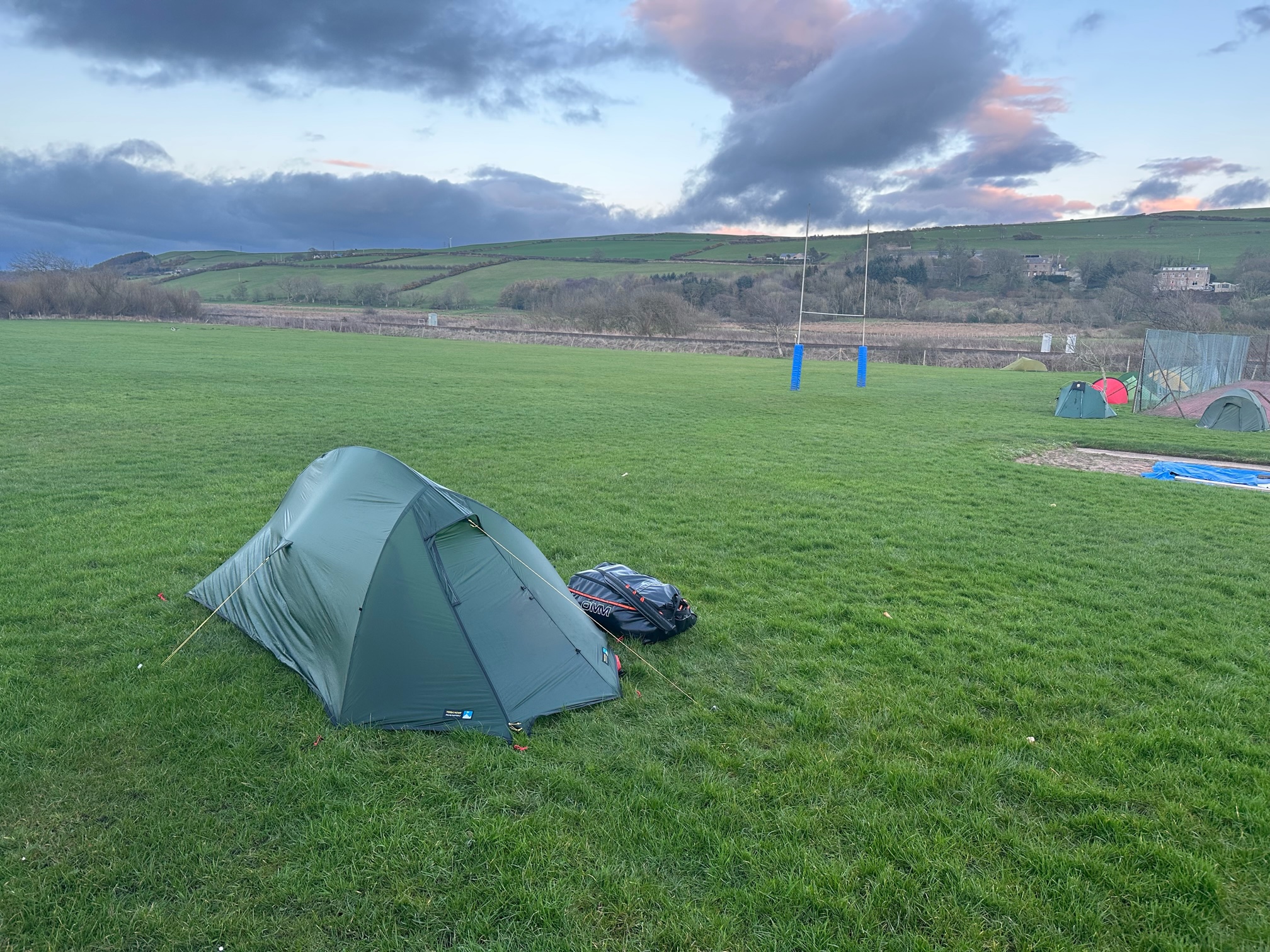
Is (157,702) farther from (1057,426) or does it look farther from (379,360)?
(379,360)

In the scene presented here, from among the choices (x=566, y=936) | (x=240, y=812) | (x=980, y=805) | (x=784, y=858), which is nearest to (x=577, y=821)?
(x=566, y=936)

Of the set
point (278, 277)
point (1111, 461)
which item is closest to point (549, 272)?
point (278, 277)

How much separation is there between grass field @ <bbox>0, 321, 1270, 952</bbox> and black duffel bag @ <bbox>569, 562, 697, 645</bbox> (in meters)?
0.28

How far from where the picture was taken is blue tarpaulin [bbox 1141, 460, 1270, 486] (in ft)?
41.3

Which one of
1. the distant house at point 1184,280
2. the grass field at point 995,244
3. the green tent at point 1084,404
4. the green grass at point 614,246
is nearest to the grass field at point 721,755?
the green tent at point 1084,404

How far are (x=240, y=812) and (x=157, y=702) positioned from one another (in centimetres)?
152

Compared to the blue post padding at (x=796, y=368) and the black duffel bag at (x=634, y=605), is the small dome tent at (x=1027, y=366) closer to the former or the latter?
the blue post padding at (x=796, y=368)

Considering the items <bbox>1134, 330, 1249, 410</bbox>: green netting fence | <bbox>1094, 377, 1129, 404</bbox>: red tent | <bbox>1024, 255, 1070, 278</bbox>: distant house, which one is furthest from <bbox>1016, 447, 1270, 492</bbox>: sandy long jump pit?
<bbox>1024, 255, 1070, 278</bbox>: distant house

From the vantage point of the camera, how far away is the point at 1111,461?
1445cm

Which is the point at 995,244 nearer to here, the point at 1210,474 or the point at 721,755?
the point at 1210,474

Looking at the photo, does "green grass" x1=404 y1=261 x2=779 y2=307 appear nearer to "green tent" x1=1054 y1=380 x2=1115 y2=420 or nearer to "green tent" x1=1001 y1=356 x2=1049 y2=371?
"green tent" x1=1001 y1=356 x2=1049 y2=371

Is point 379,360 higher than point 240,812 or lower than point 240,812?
higher

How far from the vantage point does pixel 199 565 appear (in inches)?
295

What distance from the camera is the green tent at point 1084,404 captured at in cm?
2033
